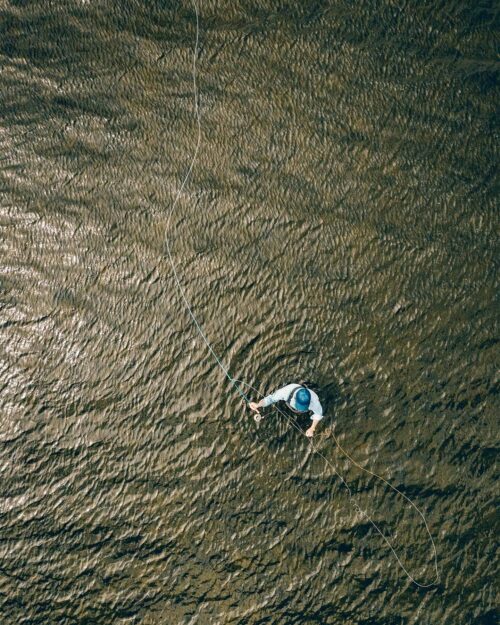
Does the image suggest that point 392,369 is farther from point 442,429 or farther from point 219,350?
point 219,350

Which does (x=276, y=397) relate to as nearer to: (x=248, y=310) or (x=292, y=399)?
(x=292, y=399)

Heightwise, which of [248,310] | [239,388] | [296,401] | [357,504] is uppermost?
[248,310]

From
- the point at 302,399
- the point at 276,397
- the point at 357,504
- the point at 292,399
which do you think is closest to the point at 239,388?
the point at 276,397

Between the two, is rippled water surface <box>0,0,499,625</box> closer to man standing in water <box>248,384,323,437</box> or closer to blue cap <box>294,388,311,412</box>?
man standing in water <box>248,384,323,437</box>

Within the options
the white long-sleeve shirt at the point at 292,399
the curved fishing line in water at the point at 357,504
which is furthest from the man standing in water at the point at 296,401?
the curved fishing line in water at the point at 357,504

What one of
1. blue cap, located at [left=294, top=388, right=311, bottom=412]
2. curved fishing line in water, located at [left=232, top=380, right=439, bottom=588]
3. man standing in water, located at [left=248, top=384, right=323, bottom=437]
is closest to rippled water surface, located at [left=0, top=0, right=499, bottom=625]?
curved fishing line in water, located at [left=232, top=380, right=439, bottom=588]

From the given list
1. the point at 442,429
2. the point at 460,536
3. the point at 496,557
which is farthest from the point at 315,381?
the point at 496,557
